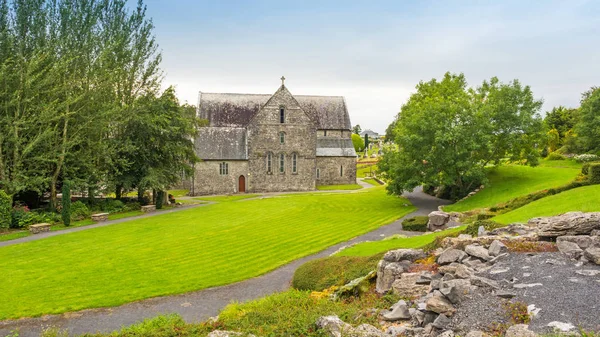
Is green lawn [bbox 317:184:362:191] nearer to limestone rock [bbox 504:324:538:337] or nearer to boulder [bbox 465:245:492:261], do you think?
boulder [bbox 465:245:492:261]

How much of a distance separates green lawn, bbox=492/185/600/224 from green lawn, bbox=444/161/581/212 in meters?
7.08

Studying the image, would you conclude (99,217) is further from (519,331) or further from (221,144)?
(519,331)

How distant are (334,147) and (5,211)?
4420 centimetres

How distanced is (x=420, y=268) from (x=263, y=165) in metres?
43.1

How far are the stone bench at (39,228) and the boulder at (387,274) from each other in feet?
82.9

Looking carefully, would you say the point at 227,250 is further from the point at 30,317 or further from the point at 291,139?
the point at 291,139

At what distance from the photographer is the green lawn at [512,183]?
31375 millimetres

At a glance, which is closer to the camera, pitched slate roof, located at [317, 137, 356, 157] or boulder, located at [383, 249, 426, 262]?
boulder, located at [383, 249, 426, 262]

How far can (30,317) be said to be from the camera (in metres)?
12.6

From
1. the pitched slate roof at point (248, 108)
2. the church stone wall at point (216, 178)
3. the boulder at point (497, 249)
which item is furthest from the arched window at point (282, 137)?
the boulder at point (497, 249)

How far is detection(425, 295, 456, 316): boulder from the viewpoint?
322 inches

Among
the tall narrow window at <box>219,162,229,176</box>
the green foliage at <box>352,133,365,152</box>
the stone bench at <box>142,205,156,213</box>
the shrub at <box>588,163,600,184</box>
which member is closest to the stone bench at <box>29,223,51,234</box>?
the stone bench at <box>142,205,156,213</box>

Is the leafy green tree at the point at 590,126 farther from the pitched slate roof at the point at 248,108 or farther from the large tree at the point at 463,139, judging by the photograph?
the pitched slate roof at the point at 248,108

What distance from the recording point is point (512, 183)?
35750mm
